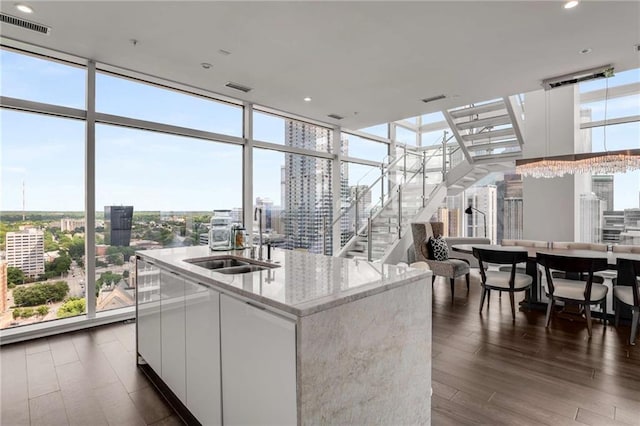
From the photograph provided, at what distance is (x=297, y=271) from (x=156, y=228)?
3.38m

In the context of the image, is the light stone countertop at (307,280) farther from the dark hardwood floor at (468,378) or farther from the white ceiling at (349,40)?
the white ceiling at (349,40)

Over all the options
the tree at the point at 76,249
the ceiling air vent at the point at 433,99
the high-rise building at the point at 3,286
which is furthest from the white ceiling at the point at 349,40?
the high-rise building at the point at 3,286

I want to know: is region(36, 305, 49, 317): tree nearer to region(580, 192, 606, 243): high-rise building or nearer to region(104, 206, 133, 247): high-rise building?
region(104, 206, 133, 247): high-rise building

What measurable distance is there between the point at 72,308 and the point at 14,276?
0.68 metres

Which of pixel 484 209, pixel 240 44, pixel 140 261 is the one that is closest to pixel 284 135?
pixel 240 44

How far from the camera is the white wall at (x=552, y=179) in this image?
20.8 ft

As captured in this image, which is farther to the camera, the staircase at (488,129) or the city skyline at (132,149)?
the staircase at (488,129)

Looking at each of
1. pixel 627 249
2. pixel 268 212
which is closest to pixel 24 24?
pixel 268 212

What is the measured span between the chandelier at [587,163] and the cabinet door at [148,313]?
5328 millimetres

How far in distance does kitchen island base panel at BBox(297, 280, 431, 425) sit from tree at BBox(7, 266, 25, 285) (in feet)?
13.3

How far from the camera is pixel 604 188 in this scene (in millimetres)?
6254

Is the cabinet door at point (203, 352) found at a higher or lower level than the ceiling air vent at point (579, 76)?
lower

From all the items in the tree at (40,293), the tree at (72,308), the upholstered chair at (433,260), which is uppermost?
the upholstered chair at (433,260)

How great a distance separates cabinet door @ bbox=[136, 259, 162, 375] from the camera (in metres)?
2.51
